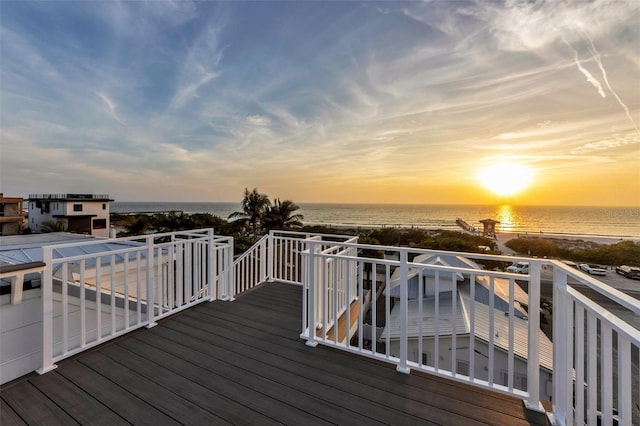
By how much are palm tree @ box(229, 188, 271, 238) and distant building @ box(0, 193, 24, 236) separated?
1903 centimetres

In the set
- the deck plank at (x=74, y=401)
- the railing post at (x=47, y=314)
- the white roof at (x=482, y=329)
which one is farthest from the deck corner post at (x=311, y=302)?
the white roof at (x=482, y=329)

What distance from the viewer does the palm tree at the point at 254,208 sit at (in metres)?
19.6

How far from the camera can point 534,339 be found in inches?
71.7

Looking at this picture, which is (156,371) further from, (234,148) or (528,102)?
(234,148)

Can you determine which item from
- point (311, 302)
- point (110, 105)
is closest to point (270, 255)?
point (311, 302)

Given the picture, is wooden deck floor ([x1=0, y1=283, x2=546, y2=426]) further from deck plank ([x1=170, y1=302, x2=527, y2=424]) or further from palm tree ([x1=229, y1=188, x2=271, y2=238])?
palm tree ([x1=229, y1=188, x2=271, y2=238])

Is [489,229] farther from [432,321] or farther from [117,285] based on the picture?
[117,285]

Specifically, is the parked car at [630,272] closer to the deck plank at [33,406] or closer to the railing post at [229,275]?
the railing post at [229,275]

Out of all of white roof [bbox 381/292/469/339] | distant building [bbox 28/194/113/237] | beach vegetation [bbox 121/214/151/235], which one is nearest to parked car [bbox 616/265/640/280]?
white roof [bbox 381/292/469/339]

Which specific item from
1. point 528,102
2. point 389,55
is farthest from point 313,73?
point 528,102

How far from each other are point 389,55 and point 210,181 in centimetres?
1615

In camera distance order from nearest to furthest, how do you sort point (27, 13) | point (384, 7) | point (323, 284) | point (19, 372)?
point (19, 372)
point (323, 284)
point (27, 13)
point (384, 7)

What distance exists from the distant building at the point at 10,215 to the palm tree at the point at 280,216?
21.5 meters

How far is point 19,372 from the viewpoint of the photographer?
6.73ft
